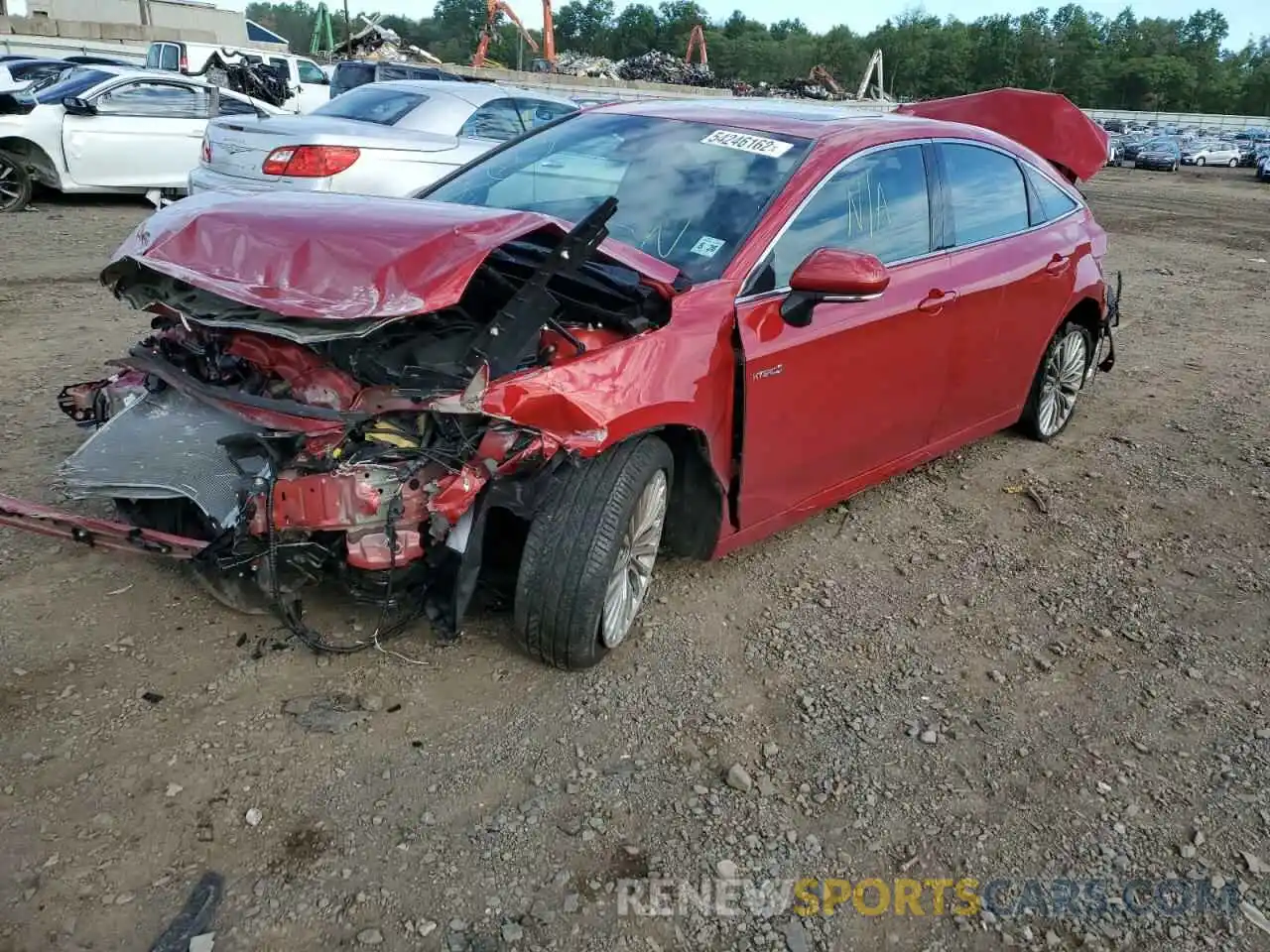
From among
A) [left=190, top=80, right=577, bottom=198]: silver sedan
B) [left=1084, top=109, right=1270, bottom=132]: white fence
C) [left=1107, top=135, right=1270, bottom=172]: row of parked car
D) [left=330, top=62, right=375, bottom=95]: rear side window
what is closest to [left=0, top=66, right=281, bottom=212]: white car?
[left=190, top=80, right=577, bottom=198]: silver sedan

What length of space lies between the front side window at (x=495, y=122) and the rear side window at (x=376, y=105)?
48cm

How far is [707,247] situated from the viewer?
11.1 ft

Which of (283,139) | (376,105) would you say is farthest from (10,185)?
(283,139)

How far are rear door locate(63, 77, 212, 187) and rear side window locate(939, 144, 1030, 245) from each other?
9.94 metres

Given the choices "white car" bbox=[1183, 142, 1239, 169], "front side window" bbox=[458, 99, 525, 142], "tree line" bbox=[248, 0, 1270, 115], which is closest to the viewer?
"front side window" bbox=[458, 99, 525, 142]

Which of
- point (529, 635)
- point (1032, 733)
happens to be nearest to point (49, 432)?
point (529, 635)

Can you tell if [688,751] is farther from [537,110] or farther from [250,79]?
[250,79]

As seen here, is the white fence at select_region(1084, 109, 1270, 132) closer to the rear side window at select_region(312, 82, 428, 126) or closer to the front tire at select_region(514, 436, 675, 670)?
the rear side window at select_region(312, 82, 428, 126)

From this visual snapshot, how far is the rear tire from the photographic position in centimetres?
1075

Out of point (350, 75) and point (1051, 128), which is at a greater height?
point (1051, 128)

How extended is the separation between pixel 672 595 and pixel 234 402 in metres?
1.68

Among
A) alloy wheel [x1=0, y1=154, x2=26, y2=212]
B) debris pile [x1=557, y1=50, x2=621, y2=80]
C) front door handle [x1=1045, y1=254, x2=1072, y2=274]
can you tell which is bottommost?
alloy wheel [x1=0, y1=154, x2=26, y2=212]

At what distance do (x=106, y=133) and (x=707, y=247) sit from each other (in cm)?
1030

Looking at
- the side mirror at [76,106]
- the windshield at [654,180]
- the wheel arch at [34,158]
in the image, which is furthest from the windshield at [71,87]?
the windshield at [654,180]
